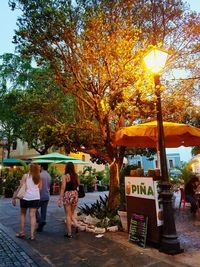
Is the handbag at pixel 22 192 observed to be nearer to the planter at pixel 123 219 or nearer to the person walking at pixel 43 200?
the person walking at pixel 43 200

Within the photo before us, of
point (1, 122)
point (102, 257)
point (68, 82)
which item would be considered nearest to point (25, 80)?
point (1, 122)

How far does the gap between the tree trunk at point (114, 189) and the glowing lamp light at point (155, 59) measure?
3.36 meters

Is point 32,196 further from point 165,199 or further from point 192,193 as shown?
point 192,193

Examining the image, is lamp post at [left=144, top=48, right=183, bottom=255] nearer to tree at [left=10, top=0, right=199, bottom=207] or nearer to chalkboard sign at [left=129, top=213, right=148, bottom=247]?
chalkboard sign at [left=129, top=213, right=148, bottom=247]

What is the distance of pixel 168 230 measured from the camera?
5.14 m

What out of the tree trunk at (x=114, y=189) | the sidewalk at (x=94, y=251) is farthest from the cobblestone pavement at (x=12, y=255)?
the tree trunk at (x=114, y=189)

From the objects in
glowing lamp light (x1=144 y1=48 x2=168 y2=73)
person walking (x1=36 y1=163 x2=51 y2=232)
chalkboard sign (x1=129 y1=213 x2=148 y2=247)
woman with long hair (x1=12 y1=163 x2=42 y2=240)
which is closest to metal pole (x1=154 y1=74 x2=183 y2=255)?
chalkboard sign (x1=129 y1=213 x2=148 y2=247)

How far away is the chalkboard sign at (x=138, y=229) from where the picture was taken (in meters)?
5.46

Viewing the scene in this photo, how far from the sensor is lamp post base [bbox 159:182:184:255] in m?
5.01

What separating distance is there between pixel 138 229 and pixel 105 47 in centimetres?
498

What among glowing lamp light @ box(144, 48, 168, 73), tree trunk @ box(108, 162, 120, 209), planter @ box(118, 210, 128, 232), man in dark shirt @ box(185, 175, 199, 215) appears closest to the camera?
glowing lamp light @ box(144, 48, 168, 73)

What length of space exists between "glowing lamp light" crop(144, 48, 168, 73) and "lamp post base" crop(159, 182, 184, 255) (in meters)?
2.40

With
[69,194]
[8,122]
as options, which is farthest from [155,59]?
[8,122]

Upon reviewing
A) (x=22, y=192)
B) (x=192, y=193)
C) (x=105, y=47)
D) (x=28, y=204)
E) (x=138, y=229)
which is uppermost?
(x=105, y=47)
